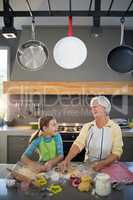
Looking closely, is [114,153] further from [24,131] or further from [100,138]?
[24,131]

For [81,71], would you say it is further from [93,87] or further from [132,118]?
[132,118]

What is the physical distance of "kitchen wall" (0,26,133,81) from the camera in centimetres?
360

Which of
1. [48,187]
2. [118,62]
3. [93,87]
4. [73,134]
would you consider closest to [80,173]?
[48,187]

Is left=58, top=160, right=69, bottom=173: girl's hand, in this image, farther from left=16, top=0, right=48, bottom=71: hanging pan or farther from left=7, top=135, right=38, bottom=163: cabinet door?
left=7, top=135, right=38, bottom=163: cabinet door

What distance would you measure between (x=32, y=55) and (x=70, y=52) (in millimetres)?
308

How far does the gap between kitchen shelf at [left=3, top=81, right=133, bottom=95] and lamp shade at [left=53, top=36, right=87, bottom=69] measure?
3.98ft

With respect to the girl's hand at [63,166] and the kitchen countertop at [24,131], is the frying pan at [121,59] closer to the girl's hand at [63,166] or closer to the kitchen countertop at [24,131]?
the girl's hand at [63,166]

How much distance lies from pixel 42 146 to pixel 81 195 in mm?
764

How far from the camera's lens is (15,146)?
343 cm

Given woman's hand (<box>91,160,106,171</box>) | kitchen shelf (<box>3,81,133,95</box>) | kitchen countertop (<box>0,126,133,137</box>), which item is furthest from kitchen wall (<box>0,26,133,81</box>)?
woman's hand (<box>91,160,106,171</box>)

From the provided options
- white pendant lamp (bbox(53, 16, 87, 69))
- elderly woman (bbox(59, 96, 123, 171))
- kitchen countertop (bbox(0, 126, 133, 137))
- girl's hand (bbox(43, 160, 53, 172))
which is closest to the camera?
girl's hand (bbox(43, 160, 53, 172))

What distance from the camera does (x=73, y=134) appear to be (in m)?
3.30

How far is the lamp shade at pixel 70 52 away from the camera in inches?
88.8

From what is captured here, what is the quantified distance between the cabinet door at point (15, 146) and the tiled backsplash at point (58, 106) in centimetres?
50
